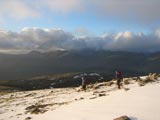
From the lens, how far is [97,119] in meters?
22.1

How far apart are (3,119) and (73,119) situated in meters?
13.1

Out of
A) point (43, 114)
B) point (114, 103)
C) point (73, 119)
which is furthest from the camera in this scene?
point (43, 114)

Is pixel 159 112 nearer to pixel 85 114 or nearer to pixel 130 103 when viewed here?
pixel 130 103

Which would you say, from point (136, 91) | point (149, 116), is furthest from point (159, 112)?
point (136, 91)

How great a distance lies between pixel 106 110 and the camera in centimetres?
2372

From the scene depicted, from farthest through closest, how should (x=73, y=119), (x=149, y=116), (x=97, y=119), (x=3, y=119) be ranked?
(x=3, y=119)
(x=73, y=119)
(x=97, y=119)
(x=149, y=116)

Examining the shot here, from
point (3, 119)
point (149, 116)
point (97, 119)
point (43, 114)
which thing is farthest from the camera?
point (3, 119)

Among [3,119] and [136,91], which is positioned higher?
[136,91]

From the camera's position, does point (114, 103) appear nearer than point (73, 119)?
No

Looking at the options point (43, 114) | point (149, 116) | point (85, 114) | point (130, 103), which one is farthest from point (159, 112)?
point (43, 114)

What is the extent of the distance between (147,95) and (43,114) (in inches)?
367

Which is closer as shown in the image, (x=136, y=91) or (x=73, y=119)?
(x=73, y=119)

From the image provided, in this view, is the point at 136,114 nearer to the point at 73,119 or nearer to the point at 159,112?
the point at 159,112

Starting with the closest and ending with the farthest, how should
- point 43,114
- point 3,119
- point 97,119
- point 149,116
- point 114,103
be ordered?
point 149,116 < point 97,119 < point 114,103 < point 43,114 < point 3,119
